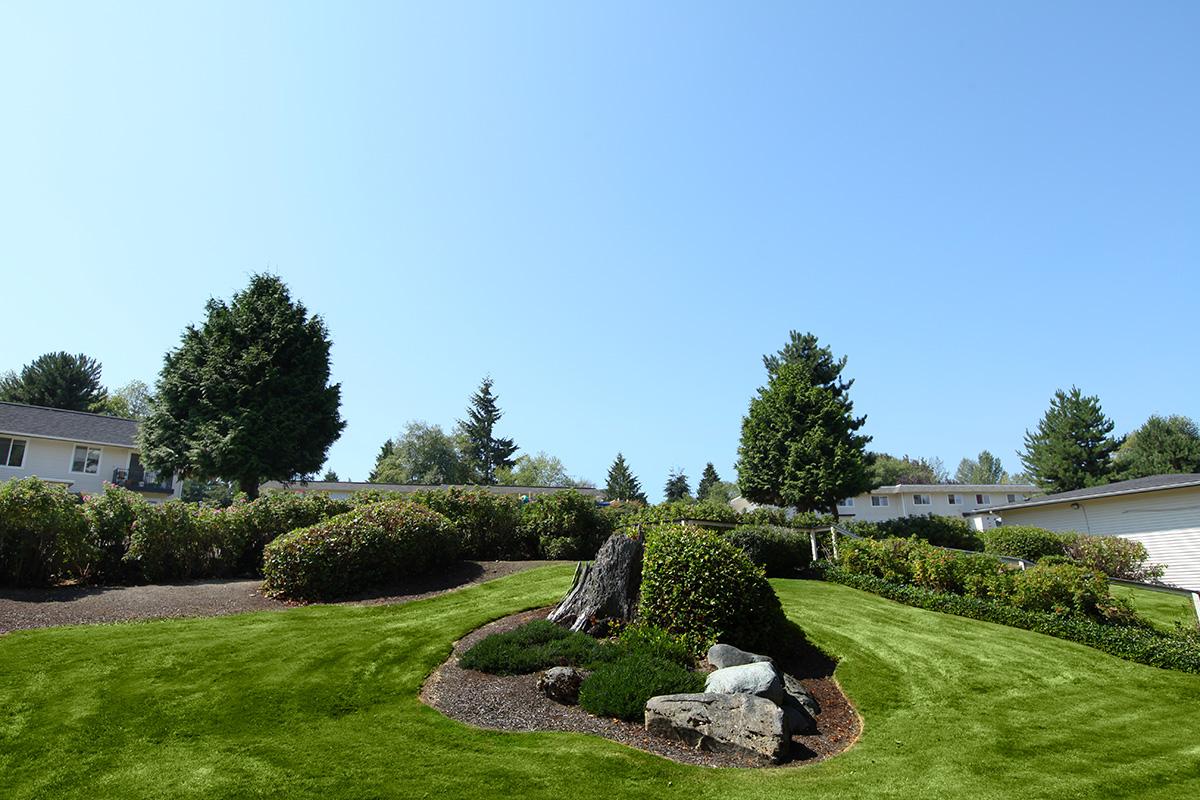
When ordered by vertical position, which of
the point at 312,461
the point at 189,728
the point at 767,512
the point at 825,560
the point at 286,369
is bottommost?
the point at 189,728

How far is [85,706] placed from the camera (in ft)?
21.9

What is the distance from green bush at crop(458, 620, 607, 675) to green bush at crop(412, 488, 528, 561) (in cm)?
830

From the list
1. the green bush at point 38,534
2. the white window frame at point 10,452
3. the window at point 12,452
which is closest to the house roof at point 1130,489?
the green bush at point 38,534

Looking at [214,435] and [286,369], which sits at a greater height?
[286,369]

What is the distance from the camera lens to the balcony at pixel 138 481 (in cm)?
3975

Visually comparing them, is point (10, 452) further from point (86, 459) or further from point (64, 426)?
point (86, 459)

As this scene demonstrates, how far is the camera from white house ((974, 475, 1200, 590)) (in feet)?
74.3

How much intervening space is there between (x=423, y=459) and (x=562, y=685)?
187ft

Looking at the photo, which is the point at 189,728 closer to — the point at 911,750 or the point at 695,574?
the point at 695,574

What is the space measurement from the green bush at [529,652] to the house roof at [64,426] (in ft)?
128

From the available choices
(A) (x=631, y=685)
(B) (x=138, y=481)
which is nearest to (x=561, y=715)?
(A) (x=631, y=685)

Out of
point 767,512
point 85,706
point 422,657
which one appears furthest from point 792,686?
point 767,512

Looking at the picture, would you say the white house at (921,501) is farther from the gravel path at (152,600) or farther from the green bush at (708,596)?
the green bush at (708,596)

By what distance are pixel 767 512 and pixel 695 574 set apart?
13.8 m
